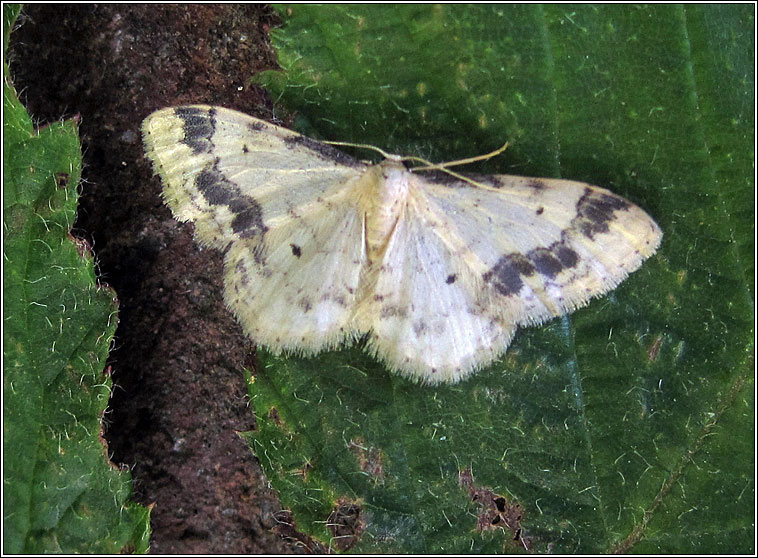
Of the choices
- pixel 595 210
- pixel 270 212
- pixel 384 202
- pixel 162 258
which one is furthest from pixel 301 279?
pixel 595 210

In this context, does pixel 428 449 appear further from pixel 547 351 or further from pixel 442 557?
pixel 547 351

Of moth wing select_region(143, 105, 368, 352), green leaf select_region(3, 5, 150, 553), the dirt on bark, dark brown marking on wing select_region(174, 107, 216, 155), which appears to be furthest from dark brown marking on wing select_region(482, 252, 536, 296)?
green leaf select_region(3, 5, 150, 553)

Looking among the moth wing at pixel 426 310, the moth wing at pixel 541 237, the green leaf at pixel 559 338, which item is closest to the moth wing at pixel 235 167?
the green leaf at pixel 559 338

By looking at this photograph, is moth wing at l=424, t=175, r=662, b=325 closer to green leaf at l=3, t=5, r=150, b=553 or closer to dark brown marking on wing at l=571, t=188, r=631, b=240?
dark brown marking on wing at l=571, t=188, r=631, b=240

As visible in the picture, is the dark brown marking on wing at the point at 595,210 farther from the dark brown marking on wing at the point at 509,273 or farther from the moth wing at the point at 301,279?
the moth wing at the point at 301,279

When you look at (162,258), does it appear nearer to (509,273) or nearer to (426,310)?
(426,310)
